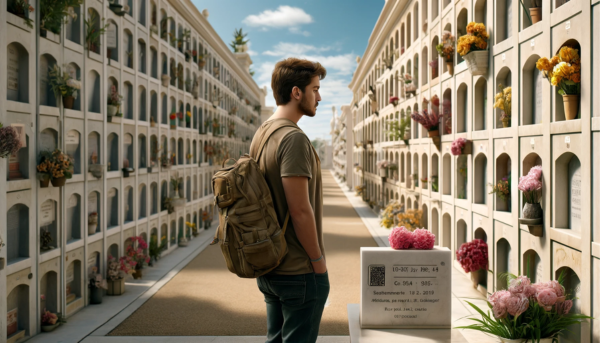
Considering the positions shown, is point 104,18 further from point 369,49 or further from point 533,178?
point 369,49

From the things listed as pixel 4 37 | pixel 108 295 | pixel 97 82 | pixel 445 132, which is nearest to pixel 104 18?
pixel 97 82

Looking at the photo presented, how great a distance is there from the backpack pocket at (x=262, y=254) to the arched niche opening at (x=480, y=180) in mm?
6324

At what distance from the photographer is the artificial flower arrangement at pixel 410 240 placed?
177 inches

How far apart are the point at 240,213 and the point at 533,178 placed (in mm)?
4089

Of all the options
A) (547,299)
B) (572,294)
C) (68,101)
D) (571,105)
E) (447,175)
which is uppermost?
(68,101)

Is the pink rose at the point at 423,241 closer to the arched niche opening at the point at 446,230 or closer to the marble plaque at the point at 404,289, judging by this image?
the marble plaque at the point at 404,289

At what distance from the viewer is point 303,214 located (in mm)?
2271

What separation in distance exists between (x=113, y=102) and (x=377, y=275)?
607 cm

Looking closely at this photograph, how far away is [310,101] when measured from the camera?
248cm

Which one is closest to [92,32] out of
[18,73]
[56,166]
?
[18,73]

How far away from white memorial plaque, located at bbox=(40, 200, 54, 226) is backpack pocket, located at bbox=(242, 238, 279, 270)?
5057mm

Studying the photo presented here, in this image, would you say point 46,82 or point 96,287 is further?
point 96,287

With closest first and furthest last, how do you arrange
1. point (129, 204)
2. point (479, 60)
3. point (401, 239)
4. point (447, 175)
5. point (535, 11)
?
1. point (401, 239)
2. point (535, 11)
3. point (479, 60)
4. point (129, 204)
5. point (447, 175)

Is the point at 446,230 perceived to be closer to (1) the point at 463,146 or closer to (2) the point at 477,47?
(1) the point at 463,146
